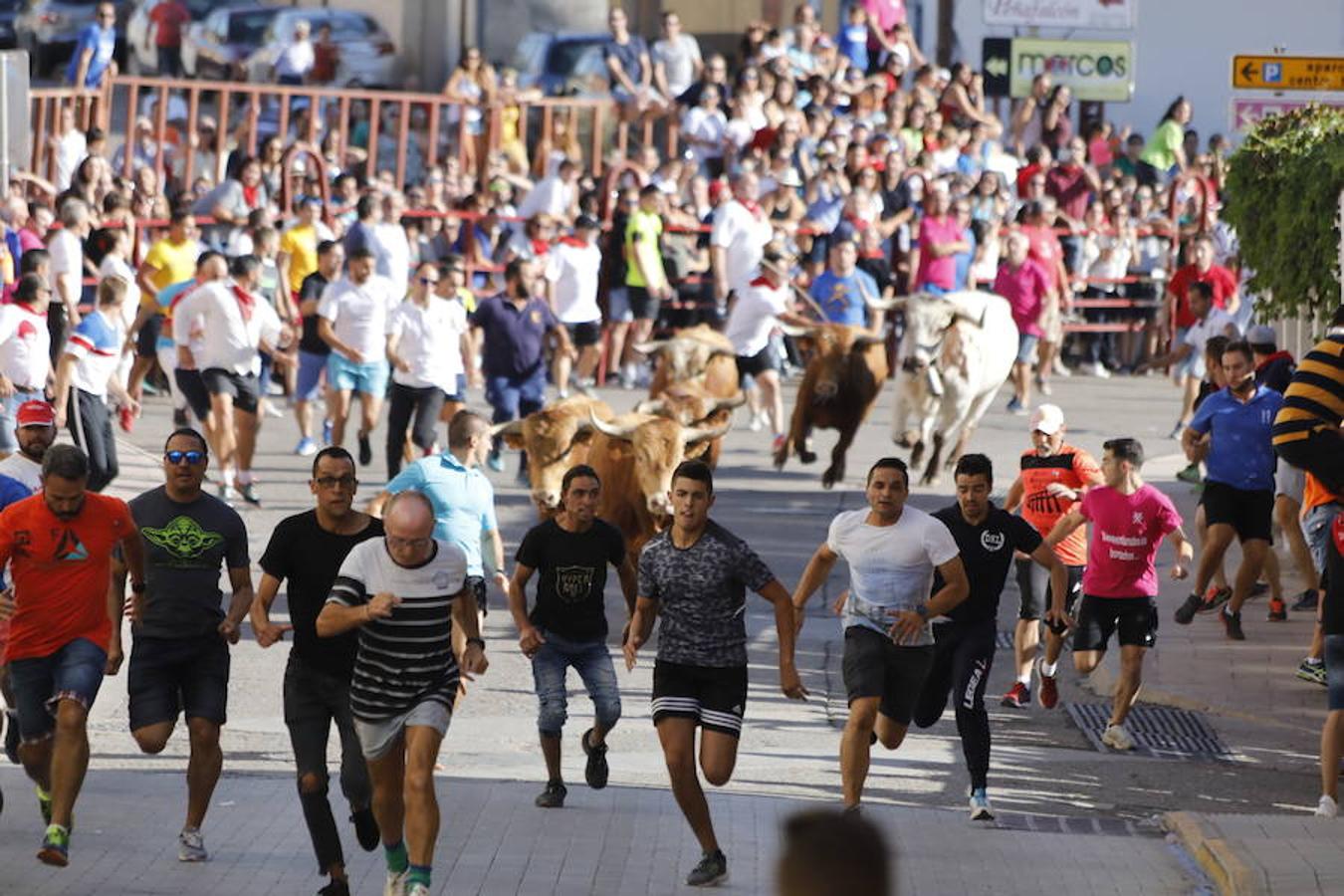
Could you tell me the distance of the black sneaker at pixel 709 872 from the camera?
30.7ft

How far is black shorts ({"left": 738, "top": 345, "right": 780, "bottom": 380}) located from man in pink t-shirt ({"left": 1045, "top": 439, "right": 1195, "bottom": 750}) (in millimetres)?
9003

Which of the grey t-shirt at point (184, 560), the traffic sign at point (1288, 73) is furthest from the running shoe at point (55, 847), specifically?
the traffic sign at point (1288, 73)

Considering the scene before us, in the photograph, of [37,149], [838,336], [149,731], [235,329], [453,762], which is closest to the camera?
[149,731]

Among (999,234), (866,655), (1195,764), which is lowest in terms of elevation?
(1195,764)

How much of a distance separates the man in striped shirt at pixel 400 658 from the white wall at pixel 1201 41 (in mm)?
27472

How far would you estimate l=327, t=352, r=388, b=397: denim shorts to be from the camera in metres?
19.0

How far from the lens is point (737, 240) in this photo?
25.0m

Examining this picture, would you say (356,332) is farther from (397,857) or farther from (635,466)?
(397,857)

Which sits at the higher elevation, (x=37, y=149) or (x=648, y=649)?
(x=37, y=149)

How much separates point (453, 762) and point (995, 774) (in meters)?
2.45

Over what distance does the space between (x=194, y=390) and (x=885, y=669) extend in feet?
28.5

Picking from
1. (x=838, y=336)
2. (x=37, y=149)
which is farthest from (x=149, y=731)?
(x=37, y=149)

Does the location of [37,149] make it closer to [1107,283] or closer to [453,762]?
[1107,283]

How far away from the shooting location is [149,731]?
9.48 m
